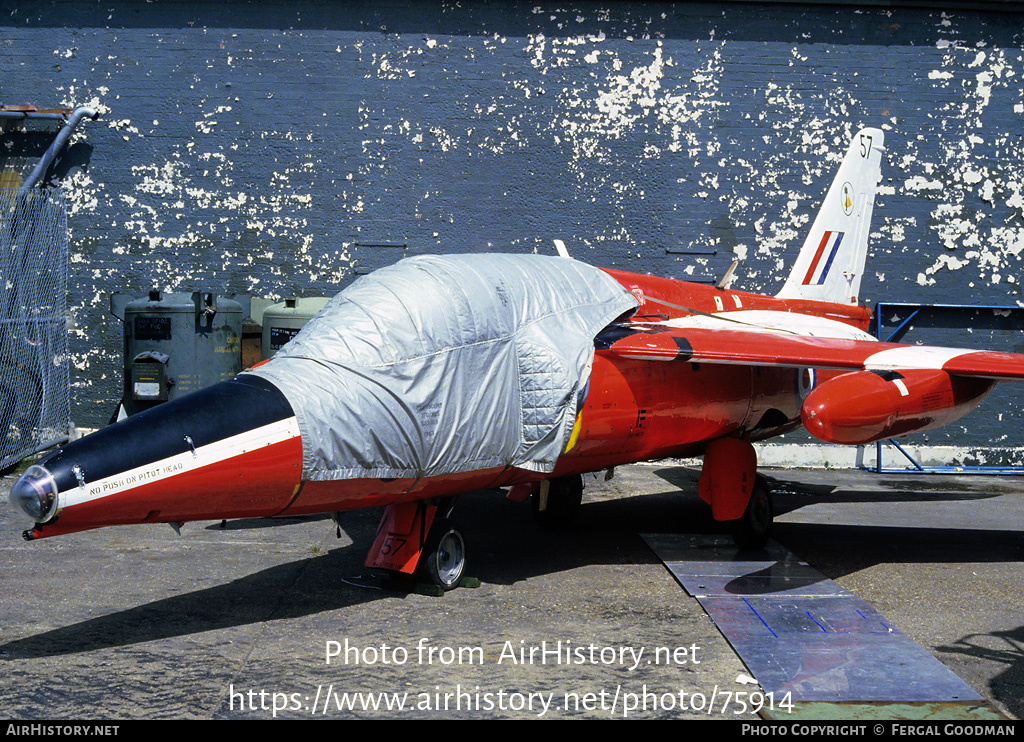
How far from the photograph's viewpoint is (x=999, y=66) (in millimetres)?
12445

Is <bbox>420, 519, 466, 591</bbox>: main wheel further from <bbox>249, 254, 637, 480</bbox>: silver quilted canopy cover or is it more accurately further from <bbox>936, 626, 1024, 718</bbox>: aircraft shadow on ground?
<bbox>936, 626, 1024, 718</bbox>: aircraft shadow on ground

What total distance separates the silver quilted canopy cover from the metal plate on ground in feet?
5.51

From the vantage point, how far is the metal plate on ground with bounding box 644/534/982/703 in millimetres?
5113

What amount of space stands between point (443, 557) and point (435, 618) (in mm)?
737

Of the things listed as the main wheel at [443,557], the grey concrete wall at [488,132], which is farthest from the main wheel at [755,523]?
the grey concrete wall at [488,132]

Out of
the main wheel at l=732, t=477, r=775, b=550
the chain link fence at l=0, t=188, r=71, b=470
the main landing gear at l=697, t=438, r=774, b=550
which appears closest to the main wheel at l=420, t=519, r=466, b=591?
the main landing gear at l=697, t=438, r=774, b=550

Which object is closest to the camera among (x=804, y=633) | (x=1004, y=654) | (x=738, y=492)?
(x=1004, y=654)

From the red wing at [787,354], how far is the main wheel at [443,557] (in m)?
1.79

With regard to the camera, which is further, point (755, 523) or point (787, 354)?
point (755, 523)

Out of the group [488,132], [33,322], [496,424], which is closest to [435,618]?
[496,424]

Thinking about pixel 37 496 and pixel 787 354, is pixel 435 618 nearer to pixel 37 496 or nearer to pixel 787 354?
pixel 37 496

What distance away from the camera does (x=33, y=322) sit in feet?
38.7

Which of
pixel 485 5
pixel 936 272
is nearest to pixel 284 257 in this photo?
pixel 485 5

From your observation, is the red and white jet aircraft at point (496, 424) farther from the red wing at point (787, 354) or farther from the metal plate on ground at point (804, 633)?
the metal plate on ground at point (804, 633)
